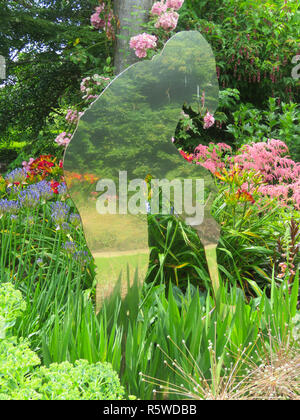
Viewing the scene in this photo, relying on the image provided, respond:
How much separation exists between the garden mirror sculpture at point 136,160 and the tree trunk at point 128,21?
3.07m

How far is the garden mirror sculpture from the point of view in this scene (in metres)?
1.82

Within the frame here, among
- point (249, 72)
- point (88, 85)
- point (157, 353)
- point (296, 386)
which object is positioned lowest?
point (296, 386)

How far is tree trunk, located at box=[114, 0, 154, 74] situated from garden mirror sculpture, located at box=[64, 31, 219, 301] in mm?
3071

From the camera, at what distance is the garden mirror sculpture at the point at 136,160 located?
182 centimetres

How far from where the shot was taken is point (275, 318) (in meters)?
1.91

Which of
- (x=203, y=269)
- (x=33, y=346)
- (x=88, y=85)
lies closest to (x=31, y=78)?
(x=88, y=85)

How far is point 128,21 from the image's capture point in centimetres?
488

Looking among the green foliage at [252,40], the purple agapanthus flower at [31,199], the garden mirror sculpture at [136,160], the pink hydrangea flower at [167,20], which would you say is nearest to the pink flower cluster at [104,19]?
the pink hydrangea flower at [167,20]

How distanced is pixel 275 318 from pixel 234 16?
5141 millimetres

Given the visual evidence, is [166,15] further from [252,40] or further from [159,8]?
[252,40]

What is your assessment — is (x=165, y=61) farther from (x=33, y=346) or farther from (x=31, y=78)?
(x=31, y=78)

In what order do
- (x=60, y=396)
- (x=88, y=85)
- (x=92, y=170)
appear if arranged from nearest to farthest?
(x=60, y=396) < (x=92, y=170) < (x=88, y=85)

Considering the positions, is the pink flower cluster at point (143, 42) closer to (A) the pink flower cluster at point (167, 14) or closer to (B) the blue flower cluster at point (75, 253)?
(A) the pink flower cluster at point (167, 14)

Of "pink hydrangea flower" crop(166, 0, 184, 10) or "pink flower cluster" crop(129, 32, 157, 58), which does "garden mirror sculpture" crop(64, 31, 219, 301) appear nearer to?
"pink flower cluster" crop(129, 32, 157, 58)
